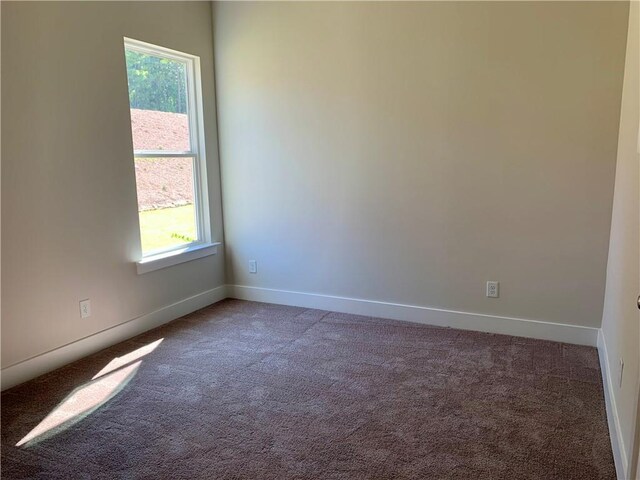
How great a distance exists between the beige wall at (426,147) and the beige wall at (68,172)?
973mm

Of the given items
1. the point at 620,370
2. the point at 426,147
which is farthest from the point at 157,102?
the point at 620,370

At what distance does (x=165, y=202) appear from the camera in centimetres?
381

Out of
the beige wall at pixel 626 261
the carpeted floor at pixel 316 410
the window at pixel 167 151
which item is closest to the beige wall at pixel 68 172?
the window at pixel 167 151

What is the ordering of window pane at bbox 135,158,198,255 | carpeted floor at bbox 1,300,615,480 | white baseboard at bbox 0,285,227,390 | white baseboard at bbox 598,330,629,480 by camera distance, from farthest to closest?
window pane at bbox 135,158,198,255, white baseboard at bbox 0,285,227,390, carpeted floor at bbox 1,300,615,480, white baseboard at bbox 598,330,629,480

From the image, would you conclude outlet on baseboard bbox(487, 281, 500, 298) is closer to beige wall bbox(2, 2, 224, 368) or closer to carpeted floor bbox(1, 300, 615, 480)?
carpeted floor bbox(1, 300, 615, 480)

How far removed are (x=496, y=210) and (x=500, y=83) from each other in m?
0.84

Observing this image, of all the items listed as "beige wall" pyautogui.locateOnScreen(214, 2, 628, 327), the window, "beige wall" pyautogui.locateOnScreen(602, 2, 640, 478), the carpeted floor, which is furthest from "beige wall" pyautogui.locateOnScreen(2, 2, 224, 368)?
"beige wall" pyautogui.locateOnScreen(602, 2, 640, 478)

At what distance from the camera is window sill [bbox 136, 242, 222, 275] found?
11.7 ft

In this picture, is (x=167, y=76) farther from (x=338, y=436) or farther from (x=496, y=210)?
(x=338, y=436)

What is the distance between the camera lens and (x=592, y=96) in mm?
3000

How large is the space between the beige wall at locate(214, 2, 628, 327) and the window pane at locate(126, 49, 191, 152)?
396 millimetres

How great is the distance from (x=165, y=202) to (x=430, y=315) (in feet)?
7.27

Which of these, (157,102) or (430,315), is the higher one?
(157,102)

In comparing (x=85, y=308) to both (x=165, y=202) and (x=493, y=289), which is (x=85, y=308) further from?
(x=493, y=289)
